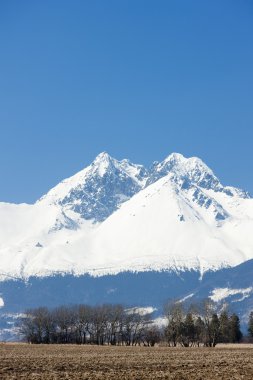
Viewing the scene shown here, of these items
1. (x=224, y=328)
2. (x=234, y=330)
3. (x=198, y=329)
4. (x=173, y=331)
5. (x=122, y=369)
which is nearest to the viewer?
(x=122, y=369)

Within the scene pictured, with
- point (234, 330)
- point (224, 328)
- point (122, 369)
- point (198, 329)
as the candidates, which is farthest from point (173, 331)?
point (122, 369)

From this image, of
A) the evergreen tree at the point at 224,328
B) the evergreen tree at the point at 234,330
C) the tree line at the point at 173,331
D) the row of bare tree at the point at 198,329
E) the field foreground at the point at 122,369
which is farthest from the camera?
the evergreen tree at the point at 234,330

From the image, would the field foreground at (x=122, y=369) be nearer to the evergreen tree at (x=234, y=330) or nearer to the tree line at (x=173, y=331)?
the tree line at (x=173, y=331)

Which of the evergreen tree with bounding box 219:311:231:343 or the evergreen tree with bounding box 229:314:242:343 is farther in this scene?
the evergreen tree with bounding box 229:314:242:343

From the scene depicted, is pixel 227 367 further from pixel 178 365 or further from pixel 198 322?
pixel 198 322

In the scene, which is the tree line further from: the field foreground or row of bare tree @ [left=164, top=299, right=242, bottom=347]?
the field foreground

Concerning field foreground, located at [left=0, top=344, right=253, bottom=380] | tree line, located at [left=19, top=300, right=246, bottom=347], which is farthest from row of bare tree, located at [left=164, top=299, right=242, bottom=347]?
field foreground, located at [left=0, top=344, right=253, bottom=380]

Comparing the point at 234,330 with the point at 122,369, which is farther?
the point at 234,330

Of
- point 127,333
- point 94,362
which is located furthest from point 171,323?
point 94,362

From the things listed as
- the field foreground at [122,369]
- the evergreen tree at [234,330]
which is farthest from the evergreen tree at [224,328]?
the field foreground at [122,369]

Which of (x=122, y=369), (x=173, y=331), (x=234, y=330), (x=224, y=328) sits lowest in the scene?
(x=122, y=369)

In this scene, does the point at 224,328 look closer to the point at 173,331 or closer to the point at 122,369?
the point at 173,331

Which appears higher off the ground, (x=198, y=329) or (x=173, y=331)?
(x=198, y=329)

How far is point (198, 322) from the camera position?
616 feet
